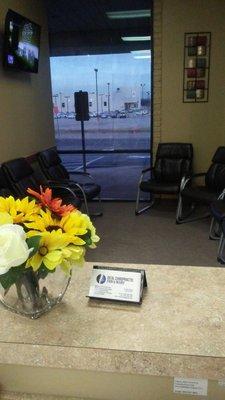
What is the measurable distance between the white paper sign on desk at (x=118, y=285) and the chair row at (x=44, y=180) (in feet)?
8.58

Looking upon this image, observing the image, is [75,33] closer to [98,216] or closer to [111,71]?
[111,71]

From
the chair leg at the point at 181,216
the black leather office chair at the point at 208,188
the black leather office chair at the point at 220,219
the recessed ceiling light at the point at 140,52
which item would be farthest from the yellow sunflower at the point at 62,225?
the recessed ceiling light at the point at 140,52

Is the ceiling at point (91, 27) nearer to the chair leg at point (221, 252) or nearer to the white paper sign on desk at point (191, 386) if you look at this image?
the chair leg at point (221, 252)

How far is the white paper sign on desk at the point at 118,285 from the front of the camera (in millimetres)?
967

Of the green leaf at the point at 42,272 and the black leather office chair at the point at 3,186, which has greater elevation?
the green leaf at the point at 42,272

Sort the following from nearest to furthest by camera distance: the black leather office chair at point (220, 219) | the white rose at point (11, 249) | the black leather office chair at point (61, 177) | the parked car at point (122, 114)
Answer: the white rose at point (11, 249)
the black leather office chair at point (220, 219)
the black leather office chair at point (61, 177)
the parked car at point (122, 114)

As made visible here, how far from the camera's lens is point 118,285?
98cm

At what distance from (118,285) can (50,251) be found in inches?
11.0

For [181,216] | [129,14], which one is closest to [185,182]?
[181,216]

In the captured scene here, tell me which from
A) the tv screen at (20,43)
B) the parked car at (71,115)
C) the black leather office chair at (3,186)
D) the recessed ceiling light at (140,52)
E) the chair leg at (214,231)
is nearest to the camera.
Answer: the tv screen at (20,43)

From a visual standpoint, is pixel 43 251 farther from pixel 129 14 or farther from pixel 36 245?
pixel 129 14

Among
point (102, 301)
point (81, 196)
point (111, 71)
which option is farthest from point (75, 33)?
point (102, 301)

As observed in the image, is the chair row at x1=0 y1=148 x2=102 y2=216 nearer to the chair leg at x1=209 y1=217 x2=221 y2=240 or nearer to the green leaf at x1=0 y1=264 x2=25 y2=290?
the chair leg at x1=209 y1=217 x2=221 y2=240

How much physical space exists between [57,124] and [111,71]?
1125mm
